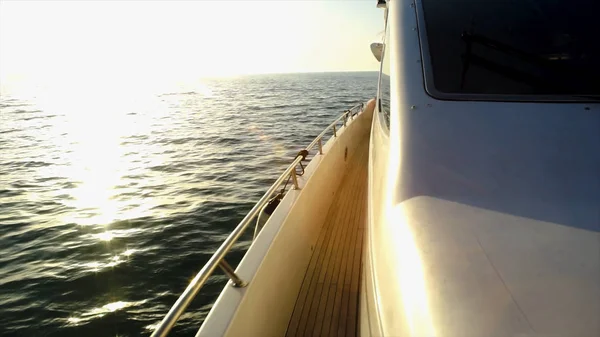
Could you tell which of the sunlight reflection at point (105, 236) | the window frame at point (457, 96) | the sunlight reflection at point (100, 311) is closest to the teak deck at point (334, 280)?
the window frame at point (457, 96)

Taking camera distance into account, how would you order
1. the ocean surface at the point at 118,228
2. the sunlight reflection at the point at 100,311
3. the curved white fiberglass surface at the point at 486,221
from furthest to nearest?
1. the ocean surface at the point at 118,228
2. the sunlight reflection at the point at 100,311
3. the curved white fiberglass surface at the point at 486,221

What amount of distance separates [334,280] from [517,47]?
2.43 metres

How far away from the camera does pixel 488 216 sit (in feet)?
5.31

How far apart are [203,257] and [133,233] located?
2249 mm

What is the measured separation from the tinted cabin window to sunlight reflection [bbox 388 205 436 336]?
1.09 metres

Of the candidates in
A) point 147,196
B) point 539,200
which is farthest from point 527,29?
point 147,196

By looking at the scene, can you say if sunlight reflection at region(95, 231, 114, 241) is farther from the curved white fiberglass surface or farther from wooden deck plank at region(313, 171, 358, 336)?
the curved white fiberglass surface

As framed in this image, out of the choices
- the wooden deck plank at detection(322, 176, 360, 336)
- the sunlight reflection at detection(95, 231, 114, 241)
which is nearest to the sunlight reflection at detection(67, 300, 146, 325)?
the sunlight reflection at detection(95, 231, 114, 241)

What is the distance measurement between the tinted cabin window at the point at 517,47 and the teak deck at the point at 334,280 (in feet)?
6.38

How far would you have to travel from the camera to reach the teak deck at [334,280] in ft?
10.0

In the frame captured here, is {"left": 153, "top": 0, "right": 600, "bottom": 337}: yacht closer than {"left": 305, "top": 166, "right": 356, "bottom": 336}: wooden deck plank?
Yes

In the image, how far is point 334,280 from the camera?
3.61 meters

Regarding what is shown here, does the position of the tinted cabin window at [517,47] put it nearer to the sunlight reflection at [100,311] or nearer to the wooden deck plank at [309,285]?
the wooden deck plank at [309,285]

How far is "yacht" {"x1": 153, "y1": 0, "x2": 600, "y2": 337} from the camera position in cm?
125
